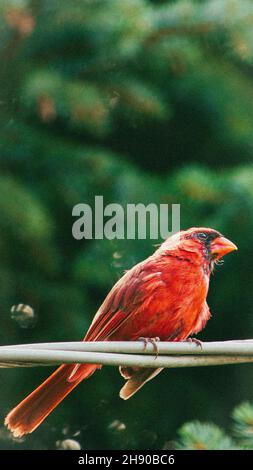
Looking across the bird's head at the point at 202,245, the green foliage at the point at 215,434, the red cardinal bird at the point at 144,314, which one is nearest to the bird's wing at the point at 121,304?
the red cardinal bird at the point at 144,314

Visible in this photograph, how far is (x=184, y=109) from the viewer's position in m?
2.70

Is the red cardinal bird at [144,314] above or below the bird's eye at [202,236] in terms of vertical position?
below

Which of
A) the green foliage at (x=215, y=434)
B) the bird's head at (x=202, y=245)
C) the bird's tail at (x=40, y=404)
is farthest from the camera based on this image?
the bird's head at (x=202, y=245)

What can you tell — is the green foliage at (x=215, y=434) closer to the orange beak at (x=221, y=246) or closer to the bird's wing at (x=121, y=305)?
the bird's wing at (x=121, y=305)

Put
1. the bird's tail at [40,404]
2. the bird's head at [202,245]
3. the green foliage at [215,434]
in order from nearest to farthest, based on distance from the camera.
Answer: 1. the green foliage at [215,434]
2. the bird's tail at [40,404]
3. the bird's head at [202,245]

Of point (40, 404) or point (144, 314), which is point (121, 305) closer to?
point (144, 314)

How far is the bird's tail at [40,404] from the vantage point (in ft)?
6.64

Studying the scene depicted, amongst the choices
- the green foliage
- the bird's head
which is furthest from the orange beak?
the green foliage

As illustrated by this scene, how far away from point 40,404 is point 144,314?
0.99 ft

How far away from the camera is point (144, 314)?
2.12 meters

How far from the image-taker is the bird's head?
7.25 ft

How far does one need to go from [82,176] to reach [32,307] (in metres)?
0.37

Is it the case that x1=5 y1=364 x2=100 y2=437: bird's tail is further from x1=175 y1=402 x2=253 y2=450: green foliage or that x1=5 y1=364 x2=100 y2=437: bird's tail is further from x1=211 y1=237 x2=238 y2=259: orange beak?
x1=211 y1=237 x2=238 y2=259: orange beak

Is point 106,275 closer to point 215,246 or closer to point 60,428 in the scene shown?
point 215,246
